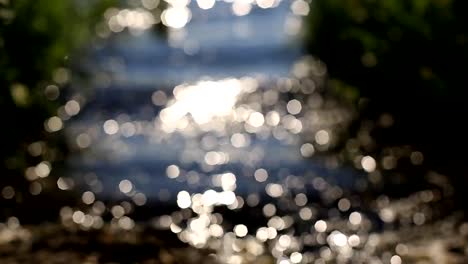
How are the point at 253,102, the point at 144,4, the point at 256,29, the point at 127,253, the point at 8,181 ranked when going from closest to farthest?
the point at 127,253 < the point at 8,181 < the point at 253,102 < the point at 256,29 < the point at 144,4

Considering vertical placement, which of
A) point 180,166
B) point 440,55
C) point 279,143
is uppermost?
point 440,55

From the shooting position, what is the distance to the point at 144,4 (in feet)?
17.4

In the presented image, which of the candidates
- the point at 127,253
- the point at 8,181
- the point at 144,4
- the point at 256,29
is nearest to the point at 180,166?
the point at 8,181

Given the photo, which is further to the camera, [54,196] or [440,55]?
[440,55]

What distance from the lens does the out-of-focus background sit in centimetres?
263

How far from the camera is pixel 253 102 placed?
3912mm

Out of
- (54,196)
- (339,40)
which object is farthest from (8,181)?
(339,40)

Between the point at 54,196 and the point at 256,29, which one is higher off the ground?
the point at 256,29

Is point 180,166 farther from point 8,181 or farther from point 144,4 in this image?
point 144,4

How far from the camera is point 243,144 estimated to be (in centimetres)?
351

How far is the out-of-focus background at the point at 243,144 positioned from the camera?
2633 mm

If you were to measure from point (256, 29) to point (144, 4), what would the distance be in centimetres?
79

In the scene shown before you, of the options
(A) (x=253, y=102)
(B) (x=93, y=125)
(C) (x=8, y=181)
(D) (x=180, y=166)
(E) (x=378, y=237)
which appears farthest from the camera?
(A) (x=253, y=102)

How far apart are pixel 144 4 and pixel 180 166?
221 centimetres
